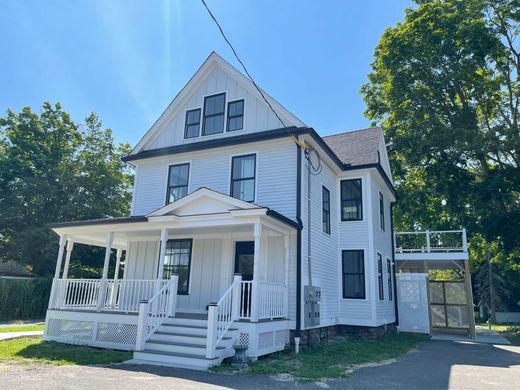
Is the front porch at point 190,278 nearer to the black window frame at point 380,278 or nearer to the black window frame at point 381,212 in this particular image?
the black window frame at point 380,278

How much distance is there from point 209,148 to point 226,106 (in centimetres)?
168

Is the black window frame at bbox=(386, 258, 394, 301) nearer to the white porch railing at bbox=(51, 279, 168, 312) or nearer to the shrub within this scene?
the white porch railing at bbox=(51, 279, 168, 312)

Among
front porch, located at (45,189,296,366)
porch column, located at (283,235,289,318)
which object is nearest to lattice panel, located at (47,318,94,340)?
front porch, located at (45,189,296,366)

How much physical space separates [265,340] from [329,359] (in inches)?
63.8

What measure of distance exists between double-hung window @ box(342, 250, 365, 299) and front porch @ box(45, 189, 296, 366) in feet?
13.1

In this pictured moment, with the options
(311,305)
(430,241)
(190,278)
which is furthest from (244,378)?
(430,241)

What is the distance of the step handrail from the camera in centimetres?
782

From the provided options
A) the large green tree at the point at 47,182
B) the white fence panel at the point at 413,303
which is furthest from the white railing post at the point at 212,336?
the large green tree at the point at 47,182

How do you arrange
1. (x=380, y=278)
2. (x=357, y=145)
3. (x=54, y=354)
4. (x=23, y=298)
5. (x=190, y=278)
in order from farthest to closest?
(x=23, y=298), (x=357, y=145), (x=380, y=278), (x=190, y=278), (x=54, y=354)

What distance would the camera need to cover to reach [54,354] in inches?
347

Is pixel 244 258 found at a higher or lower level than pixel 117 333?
higher

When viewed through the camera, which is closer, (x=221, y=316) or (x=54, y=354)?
(x=221, y=316)

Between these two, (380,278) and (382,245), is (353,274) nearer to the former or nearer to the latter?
(380,278)

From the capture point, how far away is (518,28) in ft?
64.1
